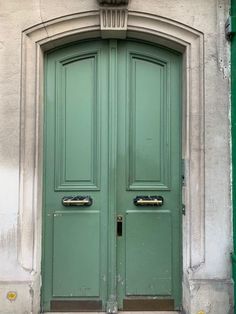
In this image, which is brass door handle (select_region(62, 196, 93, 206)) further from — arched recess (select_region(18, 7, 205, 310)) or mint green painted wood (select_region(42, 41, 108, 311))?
arched recess (select_region(18, 7, 205, 310))

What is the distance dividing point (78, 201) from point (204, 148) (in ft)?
4.75

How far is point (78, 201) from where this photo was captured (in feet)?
12.5

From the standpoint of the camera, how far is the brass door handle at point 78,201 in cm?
382

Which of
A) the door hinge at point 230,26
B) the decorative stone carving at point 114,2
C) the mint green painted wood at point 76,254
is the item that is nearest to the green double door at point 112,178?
the mint green painted wood at point 76,254

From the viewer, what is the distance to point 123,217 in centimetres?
389

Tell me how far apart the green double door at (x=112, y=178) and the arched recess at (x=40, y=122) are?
17cm

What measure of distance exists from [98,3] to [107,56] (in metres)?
0.55

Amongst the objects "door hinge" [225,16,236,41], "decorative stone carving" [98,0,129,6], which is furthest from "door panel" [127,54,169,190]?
"door hinge" [225,16,236,41]

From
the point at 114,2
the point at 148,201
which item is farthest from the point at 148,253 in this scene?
the point at 114,2

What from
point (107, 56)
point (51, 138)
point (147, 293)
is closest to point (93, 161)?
point (51, 138)

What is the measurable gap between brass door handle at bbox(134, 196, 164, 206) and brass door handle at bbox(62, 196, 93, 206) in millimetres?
511

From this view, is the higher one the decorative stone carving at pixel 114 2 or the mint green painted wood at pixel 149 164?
the decorative stone carving at pixel 114 2

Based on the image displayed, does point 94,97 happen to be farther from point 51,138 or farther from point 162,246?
point 162,246

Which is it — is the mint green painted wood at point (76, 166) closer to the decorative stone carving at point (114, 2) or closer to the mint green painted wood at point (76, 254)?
the mint green painted wood at point (76, 254)
